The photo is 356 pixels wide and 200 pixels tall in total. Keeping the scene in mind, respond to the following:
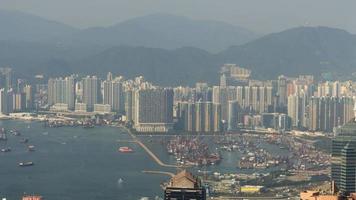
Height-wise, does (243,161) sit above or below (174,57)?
below

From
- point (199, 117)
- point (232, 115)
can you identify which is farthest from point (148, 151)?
point (232, 115)

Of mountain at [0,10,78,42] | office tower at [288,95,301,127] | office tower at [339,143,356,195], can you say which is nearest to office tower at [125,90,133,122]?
office tower at [288,95,301,127]

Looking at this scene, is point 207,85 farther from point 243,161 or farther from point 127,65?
point 243,161

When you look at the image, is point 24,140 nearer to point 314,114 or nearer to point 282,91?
point 314,114

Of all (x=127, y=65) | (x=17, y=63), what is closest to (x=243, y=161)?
(x=127, y=65)

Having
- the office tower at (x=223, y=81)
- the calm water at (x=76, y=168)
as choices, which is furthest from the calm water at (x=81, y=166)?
the office tower at (x=223, y=81)

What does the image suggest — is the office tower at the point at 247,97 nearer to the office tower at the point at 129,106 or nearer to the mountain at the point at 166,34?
the office tower at the point at 129,106
